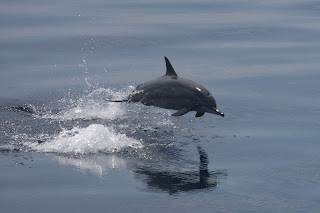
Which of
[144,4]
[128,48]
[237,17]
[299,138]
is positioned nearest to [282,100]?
[299,138]

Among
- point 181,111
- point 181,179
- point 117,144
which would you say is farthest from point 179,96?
point 181,179

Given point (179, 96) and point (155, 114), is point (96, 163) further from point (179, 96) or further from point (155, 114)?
point (155, 114)

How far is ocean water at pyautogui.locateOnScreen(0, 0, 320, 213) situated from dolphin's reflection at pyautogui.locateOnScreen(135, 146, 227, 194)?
0.09 ft

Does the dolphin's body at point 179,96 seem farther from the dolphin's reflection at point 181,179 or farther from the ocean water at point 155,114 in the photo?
the dolphin's reflection at point 181,179

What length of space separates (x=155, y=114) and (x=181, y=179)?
3505mm

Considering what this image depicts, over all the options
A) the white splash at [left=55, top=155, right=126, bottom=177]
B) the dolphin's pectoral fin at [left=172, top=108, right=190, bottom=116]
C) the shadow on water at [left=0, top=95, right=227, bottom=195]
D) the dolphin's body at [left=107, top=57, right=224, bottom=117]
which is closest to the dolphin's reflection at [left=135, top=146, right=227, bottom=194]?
the shadow on water at [left=0, top=95, right=227, bottom=195]

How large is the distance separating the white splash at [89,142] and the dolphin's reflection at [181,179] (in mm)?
1118

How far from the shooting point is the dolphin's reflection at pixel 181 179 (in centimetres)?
1248

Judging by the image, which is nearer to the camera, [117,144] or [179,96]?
[117,144]

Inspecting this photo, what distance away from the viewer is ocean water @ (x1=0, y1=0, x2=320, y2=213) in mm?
12336

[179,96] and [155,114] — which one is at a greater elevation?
[179,96]

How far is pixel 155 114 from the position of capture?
637 inches

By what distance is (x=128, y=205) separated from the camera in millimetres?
11828

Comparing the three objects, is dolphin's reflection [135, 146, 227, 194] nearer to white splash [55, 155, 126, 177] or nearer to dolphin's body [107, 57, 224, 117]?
white splash [55, 155, 126, 177]
